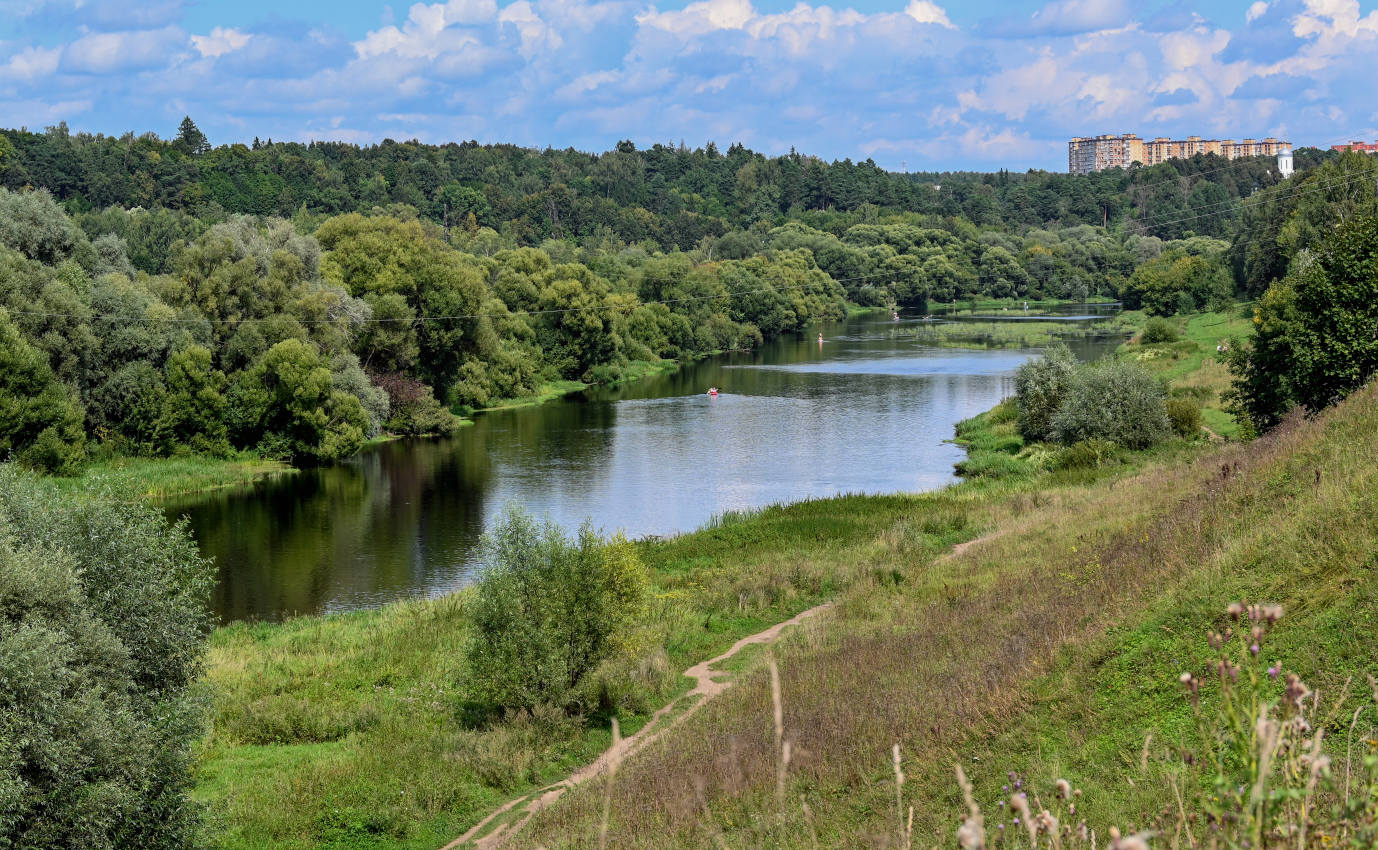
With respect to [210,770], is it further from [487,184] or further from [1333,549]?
[487,184]

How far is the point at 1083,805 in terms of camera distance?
305 inches

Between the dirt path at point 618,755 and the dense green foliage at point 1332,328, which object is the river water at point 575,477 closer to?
the dirt path at point 618,755

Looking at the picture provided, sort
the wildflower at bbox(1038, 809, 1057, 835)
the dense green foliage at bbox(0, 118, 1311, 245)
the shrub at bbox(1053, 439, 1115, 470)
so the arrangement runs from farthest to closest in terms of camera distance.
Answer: the dense green foliage at bbox(0, 118, 1311, 245), the shrub at bbox(1053, 439, 1115, 470), the wildflower at bbox(1038, 809, 1057, 835)

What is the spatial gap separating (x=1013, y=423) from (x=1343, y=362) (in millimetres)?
19699

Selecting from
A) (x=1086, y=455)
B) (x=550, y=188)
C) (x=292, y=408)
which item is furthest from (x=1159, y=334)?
(x=550, y=188)

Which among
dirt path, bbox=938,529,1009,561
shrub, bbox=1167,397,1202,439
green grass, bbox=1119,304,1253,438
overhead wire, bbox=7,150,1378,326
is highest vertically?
overhead wire, bbox=7,150,1378,326

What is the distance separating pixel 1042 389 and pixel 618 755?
33.3m

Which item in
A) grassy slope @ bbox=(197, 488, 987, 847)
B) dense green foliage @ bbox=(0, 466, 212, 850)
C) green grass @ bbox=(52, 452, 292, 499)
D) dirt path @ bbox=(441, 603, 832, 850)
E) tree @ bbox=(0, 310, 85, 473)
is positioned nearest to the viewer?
dense green foliage @ bbox=(0, 466, 212, 850)

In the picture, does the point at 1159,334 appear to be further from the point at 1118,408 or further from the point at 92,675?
the point at 92,675

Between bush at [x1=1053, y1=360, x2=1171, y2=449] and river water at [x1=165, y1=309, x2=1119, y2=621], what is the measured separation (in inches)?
209

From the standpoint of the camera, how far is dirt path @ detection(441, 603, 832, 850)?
13.0 metres

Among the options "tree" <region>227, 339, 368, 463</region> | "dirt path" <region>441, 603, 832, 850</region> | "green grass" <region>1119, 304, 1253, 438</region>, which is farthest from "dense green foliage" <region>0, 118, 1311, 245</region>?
"dirt path" <region>441, 603, 832, 850</region>

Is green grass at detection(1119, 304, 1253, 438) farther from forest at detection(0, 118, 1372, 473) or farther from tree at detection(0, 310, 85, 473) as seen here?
tree at detection(0, 310, 85, 473)

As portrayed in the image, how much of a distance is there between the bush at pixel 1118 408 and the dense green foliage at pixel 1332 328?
14.3 feet
